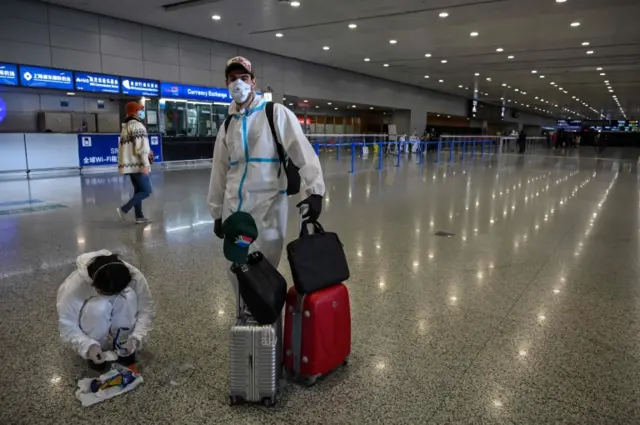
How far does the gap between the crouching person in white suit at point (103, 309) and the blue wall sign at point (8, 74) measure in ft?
37.2

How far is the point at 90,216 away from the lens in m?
6.34

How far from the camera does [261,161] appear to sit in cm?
224

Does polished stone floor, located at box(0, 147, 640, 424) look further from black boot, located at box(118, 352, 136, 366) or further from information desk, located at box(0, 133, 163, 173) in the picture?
information desk, located at box(0, 133, 163, 173)

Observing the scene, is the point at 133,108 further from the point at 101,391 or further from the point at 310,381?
the point at 310,381

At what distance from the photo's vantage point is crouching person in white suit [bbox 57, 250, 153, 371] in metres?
2.18

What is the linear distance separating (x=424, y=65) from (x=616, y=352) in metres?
19.6

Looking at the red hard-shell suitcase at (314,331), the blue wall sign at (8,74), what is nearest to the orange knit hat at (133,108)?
the red hard-shell suitcase at (314,331)

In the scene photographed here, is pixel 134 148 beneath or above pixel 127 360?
above

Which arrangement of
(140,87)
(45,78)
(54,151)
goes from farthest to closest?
(140,87) < (54,151) < (45,78)

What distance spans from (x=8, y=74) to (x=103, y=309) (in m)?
11.6

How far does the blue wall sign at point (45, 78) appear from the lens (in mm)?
11281

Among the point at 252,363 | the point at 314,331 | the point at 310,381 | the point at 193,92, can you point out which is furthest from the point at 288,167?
the point at 193,92

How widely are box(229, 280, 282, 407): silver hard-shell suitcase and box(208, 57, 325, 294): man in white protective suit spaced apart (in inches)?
15.4

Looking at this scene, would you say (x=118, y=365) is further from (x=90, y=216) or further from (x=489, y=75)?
(x=489, y=75)
